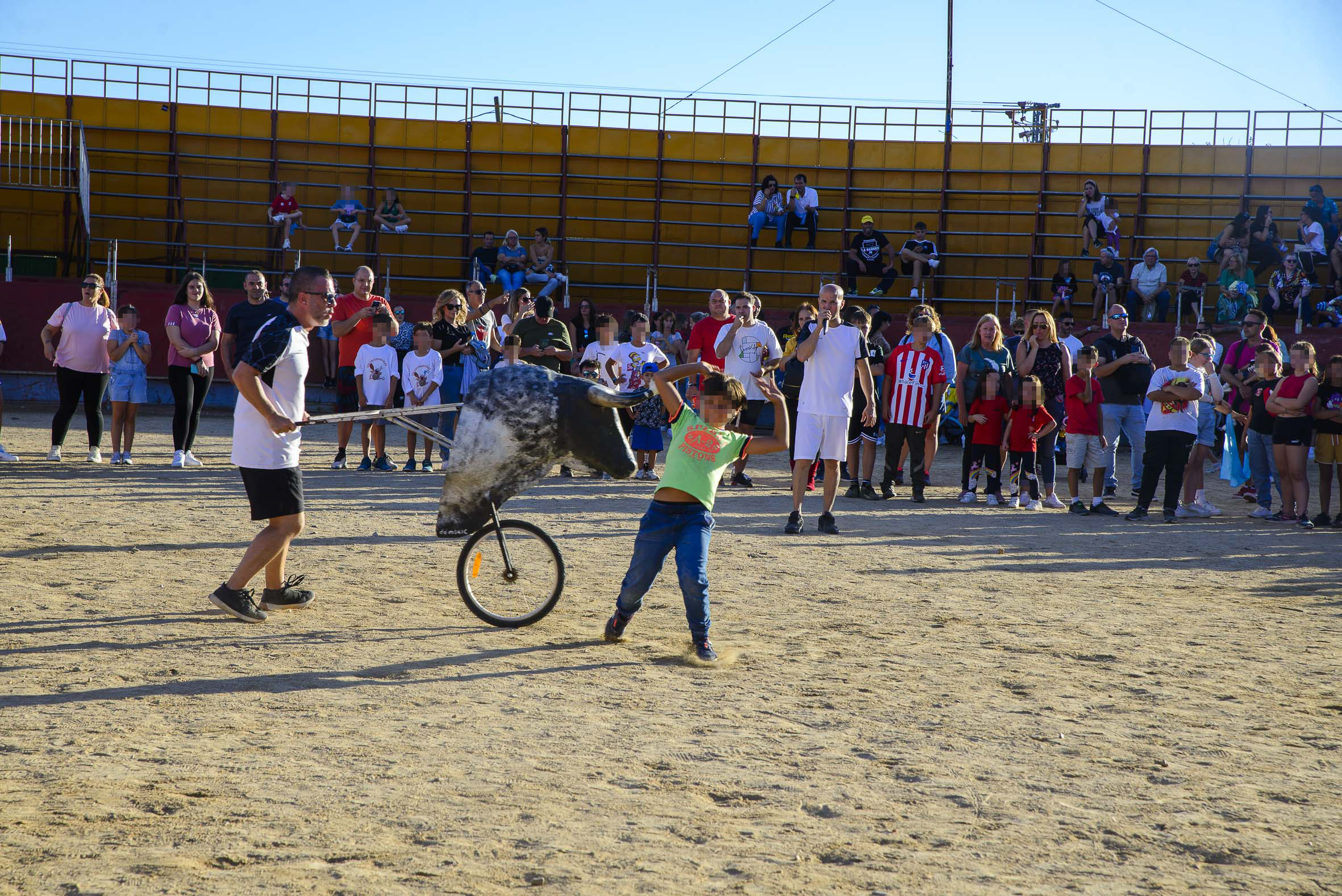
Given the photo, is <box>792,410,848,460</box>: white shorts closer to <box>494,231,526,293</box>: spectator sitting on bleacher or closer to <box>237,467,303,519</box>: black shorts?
<box>237,467,303,519</box>: black shorts

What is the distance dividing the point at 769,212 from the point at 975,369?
11176 millimetres

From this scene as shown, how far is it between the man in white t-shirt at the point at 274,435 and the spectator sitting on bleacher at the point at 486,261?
14.4 meters

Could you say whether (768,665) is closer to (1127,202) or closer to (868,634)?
(868,634)

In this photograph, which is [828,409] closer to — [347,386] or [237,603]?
[237,603]

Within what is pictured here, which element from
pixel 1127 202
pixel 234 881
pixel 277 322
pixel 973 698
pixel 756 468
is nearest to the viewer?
pixel 234 881

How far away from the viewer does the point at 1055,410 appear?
11.9 m

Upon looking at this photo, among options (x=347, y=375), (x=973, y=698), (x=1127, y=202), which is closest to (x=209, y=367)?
(x=347, y=375)

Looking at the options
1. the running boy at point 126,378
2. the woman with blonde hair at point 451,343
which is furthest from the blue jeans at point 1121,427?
the running boy at point 126,378

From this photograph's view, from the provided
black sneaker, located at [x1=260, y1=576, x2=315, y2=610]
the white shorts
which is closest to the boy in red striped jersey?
the white shorts

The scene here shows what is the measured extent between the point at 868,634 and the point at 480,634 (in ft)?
6.64

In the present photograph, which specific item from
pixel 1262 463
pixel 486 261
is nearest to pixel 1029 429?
pixel 1262 463

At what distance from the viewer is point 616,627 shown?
6059mm

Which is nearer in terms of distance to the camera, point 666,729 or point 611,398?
point 666,729

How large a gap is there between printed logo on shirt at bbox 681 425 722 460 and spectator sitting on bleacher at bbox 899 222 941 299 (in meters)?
16.1
